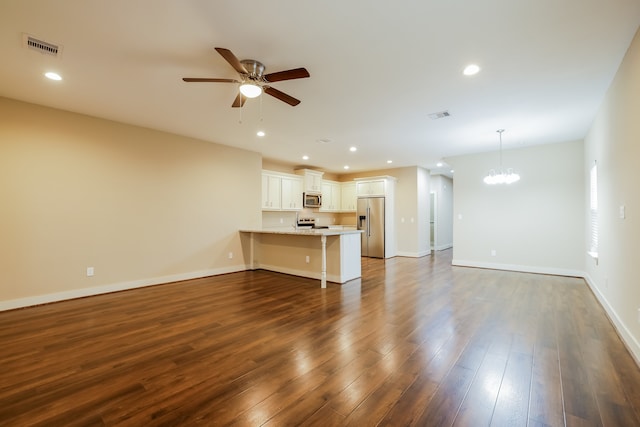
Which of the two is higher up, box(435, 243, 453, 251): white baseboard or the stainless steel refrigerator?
the stainless steel refrigerator

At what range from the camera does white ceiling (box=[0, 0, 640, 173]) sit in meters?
2.14

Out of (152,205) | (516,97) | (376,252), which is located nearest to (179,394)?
(152,205)

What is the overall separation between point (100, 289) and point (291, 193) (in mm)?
4667

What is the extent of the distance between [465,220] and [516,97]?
383 cm

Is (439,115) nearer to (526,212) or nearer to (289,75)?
(289,75)

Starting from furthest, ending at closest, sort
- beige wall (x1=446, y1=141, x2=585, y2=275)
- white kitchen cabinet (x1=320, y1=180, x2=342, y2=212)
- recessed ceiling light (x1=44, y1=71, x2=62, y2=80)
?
white kitchen cabinet (x1=320, y1=180, x2=342, y2=212) → beige wall (x1=446, y1=141, x2=585, y2=275) → recessed ceiling light (x1=44, y1=71, x2=62, y2=80)

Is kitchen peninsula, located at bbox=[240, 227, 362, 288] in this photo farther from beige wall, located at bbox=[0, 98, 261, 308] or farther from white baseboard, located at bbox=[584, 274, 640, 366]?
white baseboard, located at bbox=[584, 274, 640, 366]

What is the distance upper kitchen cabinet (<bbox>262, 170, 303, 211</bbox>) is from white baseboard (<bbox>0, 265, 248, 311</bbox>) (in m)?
A: 2.05

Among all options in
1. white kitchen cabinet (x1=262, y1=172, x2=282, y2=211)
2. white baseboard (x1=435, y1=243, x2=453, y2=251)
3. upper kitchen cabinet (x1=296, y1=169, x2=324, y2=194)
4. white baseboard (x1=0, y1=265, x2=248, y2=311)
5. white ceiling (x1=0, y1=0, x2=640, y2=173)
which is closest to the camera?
white ceiling (x1=0, y1=0, x2=640, y2=173)

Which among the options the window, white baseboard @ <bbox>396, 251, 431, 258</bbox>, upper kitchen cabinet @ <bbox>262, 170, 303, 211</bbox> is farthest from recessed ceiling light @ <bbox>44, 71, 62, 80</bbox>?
white baseboard @ <bbox>396, 251, 431, 258</bbox>

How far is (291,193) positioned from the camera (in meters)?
7.86

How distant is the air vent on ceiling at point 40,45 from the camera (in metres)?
2.49

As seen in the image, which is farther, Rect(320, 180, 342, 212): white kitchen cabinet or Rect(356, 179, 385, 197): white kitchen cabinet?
Rect(320, 180, 342, 212): white kitchen cabinet

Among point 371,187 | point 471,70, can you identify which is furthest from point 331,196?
point 471,70
